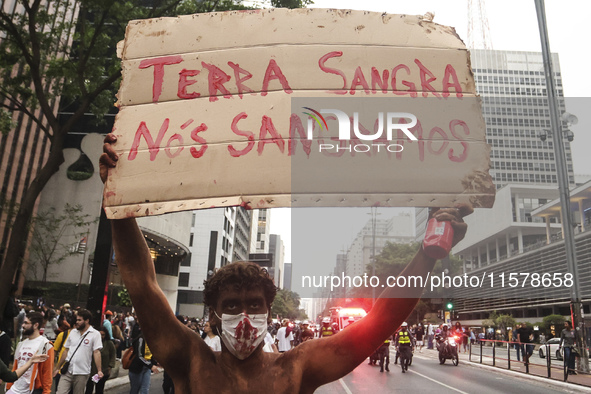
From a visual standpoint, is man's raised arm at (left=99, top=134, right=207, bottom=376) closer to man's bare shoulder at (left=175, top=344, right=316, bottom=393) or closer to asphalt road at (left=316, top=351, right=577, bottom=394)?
man's bare shoulder at (left=175, top=344, right=316, bottom=393)

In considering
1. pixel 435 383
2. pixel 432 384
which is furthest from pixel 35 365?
pixel 435 383

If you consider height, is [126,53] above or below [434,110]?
above

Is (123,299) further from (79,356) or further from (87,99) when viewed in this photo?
(79,356)

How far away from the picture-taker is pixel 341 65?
2439 millimetres

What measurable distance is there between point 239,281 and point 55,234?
42661mm

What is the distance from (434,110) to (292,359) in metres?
1.35

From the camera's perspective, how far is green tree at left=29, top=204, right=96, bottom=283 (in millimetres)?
37625

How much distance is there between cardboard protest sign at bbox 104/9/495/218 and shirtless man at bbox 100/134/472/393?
251mm

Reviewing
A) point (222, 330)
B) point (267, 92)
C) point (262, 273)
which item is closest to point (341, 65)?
point (267, 92)

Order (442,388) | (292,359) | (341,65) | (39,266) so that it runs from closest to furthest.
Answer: (292,359) → (341,65) → (442,388) → (39,266)

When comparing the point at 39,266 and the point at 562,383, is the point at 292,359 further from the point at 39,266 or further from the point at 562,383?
the point at 39,266

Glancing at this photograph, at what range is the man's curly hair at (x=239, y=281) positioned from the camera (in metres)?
2.29

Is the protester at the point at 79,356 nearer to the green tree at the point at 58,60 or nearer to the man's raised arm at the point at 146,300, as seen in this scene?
the green tree at the point at 58,60

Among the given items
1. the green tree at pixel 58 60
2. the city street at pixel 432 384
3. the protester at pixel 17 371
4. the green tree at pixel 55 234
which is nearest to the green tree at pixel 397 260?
the green tree at pixel 55 234
